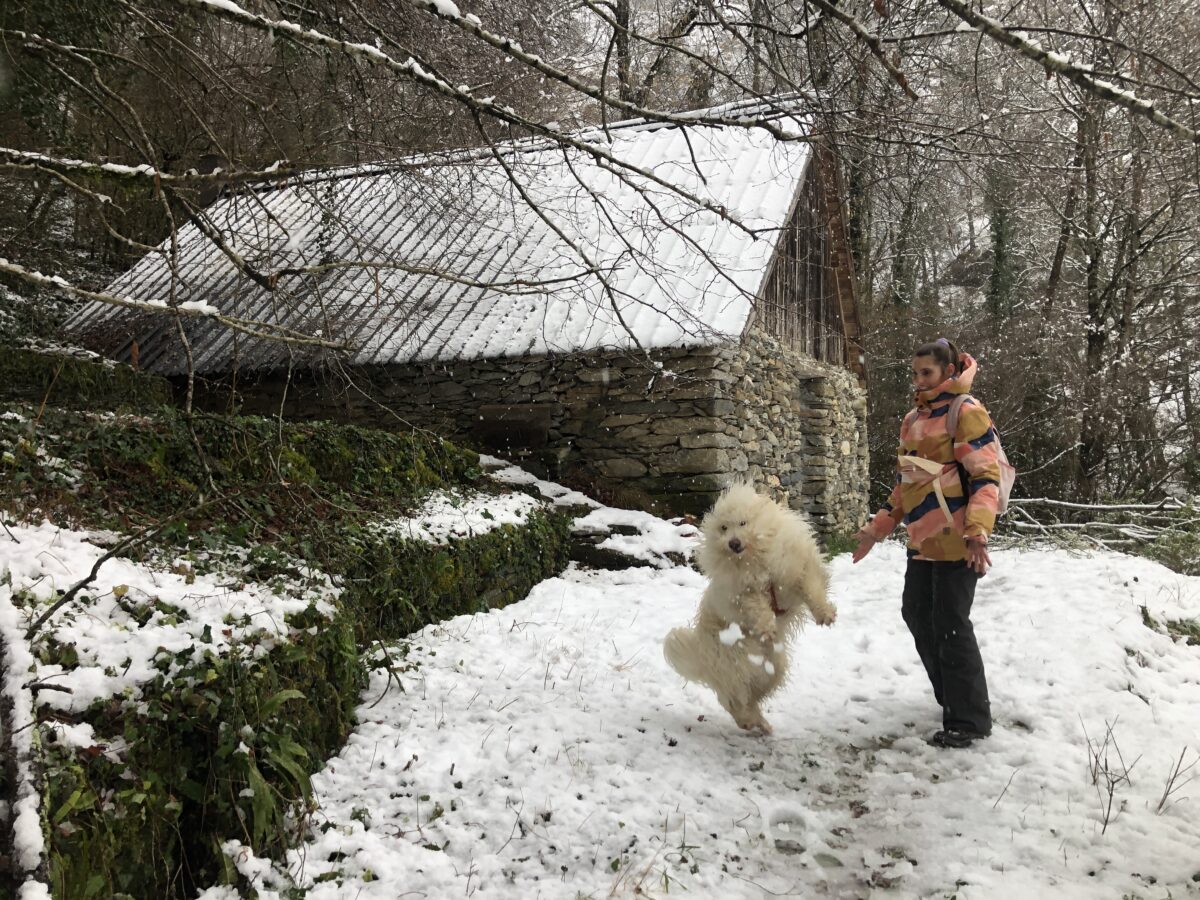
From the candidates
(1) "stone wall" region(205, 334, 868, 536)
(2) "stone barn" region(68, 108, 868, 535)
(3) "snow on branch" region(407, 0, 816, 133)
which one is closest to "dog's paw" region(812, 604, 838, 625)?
(3) "snow on branch" region(407, 0, 816, 133)

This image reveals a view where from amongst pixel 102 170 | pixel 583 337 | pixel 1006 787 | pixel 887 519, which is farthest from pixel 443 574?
→ pixel 583 337

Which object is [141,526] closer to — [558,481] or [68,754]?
[68,754]

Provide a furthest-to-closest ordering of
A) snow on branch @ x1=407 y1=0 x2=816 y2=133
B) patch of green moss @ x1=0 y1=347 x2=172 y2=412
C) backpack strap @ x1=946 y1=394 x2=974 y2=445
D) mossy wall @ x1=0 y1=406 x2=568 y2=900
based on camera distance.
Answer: patch of green moss @ x1=0 y1=347 x2=172 y2=412, backpack strap @ x1=946 y1=394 x2=974 y2=445, snow on branch @ x1=407 y1=0 x2=816 y2=133, mossy wall @ x1=0 y1=406 x2=568 y2=900

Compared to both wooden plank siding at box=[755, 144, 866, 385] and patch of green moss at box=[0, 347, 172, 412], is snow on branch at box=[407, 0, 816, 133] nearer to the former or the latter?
wooden plank siding at box=[755, 144, 866, 385]

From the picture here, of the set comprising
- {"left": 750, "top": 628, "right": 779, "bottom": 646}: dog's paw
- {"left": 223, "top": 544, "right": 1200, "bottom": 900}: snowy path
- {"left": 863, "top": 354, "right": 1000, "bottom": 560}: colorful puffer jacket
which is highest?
{"left": 863, "top": 354, "right": 1000, "bottom": 560}: colorful puffer jacket

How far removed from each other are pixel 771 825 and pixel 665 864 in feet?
1.91

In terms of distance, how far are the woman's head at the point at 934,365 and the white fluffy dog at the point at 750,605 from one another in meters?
0.98

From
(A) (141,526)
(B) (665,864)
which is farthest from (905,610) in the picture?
(A) (141,526)

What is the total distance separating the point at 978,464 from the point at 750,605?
1285 millimetres

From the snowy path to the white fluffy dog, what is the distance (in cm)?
35

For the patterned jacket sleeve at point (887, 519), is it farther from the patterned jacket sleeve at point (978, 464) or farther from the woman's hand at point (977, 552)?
the woman's hand at point (977, 552)

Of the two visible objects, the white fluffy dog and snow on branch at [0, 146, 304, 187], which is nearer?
snow on branch at [0, 146, 304, 187]

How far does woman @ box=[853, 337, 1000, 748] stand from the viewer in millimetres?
3441

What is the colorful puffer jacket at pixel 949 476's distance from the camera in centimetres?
341
